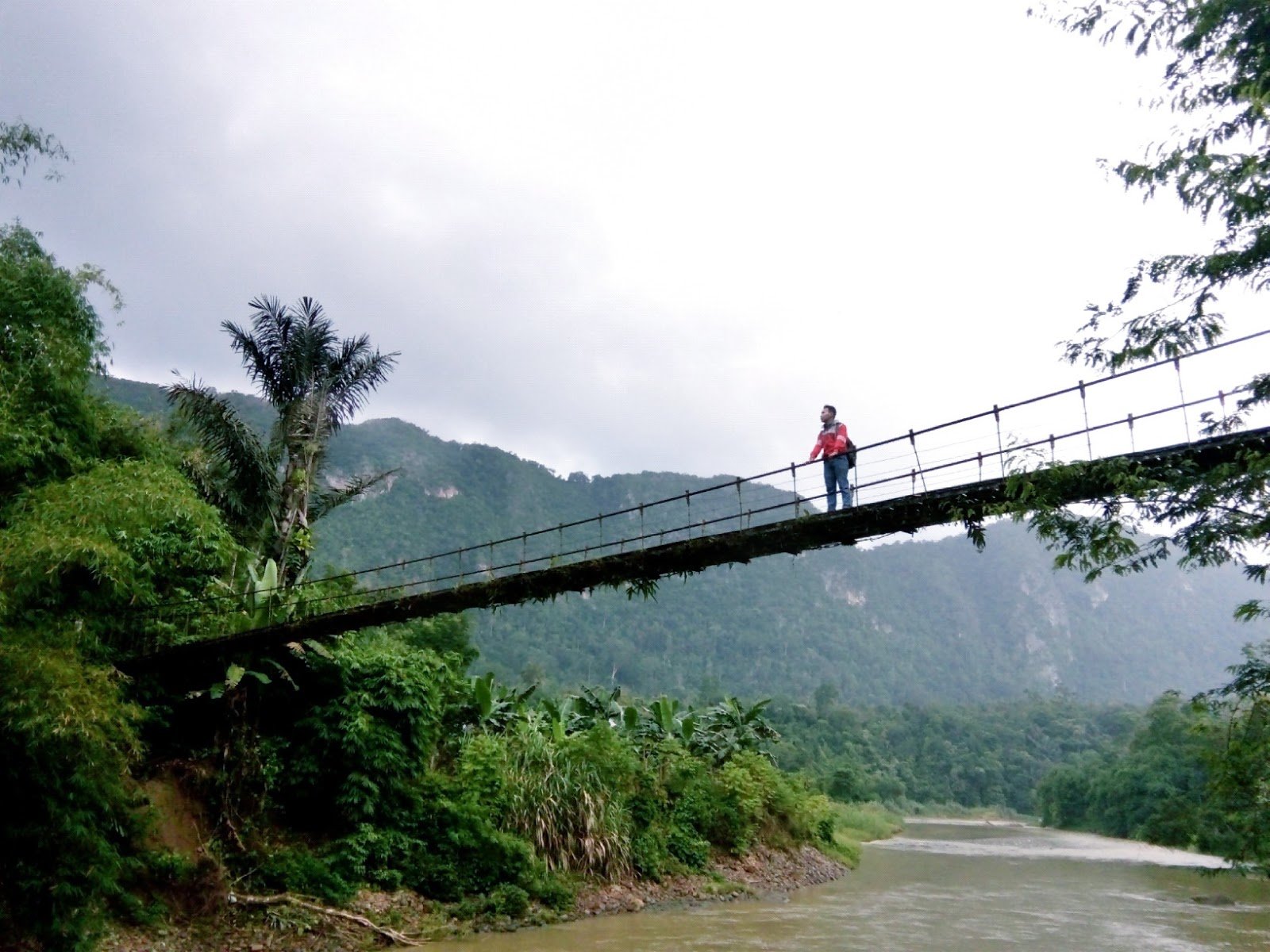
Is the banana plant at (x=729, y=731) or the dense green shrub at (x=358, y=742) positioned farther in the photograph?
the banana plant at (x=729, y=731)

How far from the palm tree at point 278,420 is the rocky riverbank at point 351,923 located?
6554 millimetres

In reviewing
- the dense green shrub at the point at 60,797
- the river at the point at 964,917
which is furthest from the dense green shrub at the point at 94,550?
the river at the point at 964,917

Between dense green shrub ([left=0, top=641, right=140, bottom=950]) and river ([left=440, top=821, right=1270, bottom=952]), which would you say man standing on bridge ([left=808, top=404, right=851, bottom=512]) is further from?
dense green shrub ([left=0, top=641, right=140, bottom=950])

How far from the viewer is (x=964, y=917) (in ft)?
49.8

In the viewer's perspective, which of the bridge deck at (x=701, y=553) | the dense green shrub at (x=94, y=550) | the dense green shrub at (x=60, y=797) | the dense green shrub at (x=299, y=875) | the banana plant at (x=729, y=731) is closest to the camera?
the bridge deck at (x=701, y=553)

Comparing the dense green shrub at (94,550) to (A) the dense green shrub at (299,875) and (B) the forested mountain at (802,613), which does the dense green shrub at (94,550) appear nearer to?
(A) the dense green shrub at (299,875)

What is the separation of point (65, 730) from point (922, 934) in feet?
37.6

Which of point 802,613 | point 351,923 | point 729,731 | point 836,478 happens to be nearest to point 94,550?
point 351,923

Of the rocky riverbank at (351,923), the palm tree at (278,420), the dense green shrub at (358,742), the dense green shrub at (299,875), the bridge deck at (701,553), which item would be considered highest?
the palm tree at (278,420)

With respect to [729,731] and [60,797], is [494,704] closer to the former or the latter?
[729,731]

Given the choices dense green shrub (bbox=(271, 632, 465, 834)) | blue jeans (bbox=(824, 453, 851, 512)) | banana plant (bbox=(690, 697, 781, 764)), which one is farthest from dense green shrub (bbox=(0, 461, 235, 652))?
banana plant (bbox=(690, 697, 781, 764))

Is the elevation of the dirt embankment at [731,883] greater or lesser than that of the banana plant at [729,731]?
lesser

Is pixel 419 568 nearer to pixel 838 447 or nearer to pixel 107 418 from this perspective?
pixel 107 418

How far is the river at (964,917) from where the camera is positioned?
12289 millimetres
